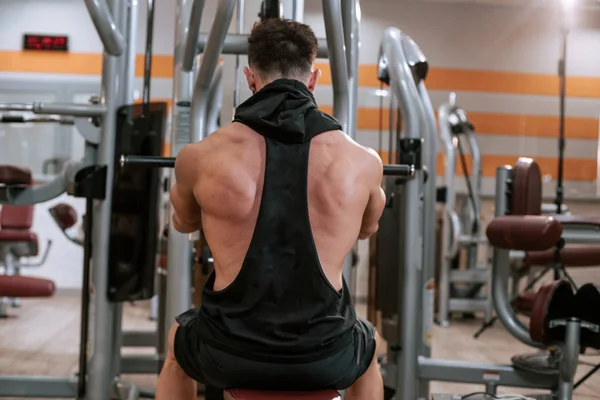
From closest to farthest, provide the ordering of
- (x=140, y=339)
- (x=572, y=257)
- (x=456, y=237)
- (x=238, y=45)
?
(x=238, y=45) < (x=140, y=339) < (x=572, y=257) < (x=456, y=237)

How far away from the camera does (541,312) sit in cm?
253

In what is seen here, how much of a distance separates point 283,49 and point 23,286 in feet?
5.57

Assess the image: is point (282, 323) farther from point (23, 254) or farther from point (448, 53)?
point (448, 53)

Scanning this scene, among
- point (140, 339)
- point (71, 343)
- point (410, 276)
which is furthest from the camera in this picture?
point (71, 343)

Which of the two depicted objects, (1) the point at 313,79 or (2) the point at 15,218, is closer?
(1) the point at 313,79

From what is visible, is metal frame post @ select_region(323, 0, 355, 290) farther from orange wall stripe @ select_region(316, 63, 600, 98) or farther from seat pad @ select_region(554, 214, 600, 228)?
orange wall stripe @ select_region(316, 63, 600, 98)

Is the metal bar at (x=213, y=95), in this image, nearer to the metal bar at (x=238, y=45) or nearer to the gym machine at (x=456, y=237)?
the metal bar at (x=238, y=45)

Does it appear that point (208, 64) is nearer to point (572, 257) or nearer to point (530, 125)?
point (572, 257)

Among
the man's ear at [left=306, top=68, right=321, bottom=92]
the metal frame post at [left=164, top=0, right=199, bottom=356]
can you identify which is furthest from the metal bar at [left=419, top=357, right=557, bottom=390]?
the man's ear at [left=306, top=68, right=321, bottom=92]

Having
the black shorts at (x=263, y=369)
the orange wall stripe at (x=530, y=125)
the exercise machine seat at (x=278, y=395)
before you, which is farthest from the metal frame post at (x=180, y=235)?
the orange wall stripe at (x=530, y=125)

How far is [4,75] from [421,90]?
4619 mm

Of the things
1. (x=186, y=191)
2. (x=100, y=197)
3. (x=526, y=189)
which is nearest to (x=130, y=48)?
(x=100, y=197)

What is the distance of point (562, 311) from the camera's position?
2611 millimetres

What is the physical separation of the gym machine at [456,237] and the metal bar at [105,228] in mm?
3047
